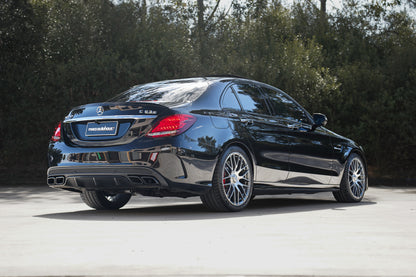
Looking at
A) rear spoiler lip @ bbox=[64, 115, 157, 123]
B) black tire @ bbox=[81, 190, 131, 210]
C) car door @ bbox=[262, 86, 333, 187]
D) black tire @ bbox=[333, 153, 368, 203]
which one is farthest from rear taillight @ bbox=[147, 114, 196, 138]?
black tire @ bbox=[333, 153, 368, 203]

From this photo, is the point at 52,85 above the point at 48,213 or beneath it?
above

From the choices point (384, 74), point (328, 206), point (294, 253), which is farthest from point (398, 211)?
point (384, 74)

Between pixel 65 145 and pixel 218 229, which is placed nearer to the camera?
pixel 218 229

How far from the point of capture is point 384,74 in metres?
20.8

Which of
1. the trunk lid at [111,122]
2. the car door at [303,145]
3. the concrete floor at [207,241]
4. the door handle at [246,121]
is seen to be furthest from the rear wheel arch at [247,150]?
the trunk lid at [111,122]

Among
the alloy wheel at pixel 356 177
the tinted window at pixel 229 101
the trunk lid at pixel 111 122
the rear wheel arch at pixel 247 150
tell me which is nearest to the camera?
the trunk lid at pixel 111 122

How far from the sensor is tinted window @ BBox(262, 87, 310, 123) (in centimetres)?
1044

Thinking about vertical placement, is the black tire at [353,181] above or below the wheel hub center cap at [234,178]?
below

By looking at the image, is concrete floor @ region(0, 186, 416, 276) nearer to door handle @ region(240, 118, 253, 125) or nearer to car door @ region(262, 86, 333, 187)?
car door @ region(262, 86, 333, 187)

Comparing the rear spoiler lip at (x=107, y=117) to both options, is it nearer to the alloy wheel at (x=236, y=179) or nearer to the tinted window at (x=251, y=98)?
the alloy wheel at (x=236, y=179)

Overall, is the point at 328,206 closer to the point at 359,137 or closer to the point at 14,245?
the point at 14,245

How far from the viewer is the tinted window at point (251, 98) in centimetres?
979

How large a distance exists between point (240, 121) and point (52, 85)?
35.7 ft

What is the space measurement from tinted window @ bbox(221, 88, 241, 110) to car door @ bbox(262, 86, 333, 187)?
0.88m
